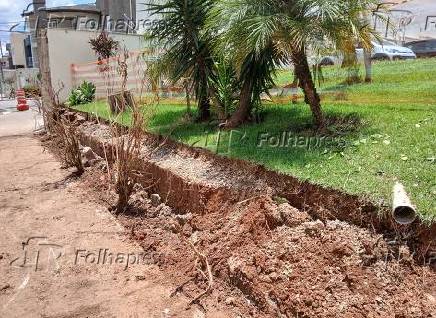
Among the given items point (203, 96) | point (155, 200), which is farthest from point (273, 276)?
point (203, 96)

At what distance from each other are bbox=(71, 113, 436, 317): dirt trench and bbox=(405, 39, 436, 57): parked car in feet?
21.7

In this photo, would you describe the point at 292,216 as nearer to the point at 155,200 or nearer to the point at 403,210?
the point at 403,210

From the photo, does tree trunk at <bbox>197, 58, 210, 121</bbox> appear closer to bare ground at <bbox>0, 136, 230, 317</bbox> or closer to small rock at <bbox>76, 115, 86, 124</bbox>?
bare ground at <bbox>0, 136, 230, 317</bbox>

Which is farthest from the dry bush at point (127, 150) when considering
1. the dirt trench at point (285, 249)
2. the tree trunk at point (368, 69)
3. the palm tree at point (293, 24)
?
the tree trunk at point (368, 69)

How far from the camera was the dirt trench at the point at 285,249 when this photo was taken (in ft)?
11.1

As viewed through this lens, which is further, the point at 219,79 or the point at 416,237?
the point at 219,79

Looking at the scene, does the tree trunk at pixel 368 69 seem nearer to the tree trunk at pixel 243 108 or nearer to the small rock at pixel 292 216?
the tree trunk at pixel 243 108

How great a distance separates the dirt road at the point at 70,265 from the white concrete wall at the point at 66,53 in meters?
12.3

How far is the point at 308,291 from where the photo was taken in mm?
3535

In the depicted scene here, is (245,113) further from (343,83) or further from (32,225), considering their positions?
(32,225)

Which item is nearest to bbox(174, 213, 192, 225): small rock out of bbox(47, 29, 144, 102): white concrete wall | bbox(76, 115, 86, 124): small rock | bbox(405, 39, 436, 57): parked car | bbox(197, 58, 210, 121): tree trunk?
bbox(197, 58, 210, 121): tree trunk

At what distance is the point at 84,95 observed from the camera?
53.0 feet

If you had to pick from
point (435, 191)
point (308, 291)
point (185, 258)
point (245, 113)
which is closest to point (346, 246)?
point (308, 291)

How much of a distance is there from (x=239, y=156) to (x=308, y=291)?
7.81 feet
